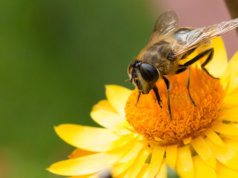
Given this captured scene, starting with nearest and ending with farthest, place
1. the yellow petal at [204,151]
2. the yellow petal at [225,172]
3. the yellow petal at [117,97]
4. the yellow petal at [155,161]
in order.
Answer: the yellow petal at [225,172]
the yellow petal at [204,151]
the yellow petal at [155,161]
the yellow petal at [117,97]

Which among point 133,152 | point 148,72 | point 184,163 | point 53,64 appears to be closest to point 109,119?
point 133,152

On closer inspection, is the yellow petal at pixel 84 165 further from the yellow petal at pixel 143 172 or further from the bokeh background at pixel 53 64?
the bokeh background at pixel 53 64

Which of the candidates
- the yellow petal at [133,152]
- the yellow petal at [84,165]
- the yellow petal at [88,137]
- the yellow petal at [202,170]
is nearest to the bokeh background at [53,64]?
the yellow petal at [88,137]

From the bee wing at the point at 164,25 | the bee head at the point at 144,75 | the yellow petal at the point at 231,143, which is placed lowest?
the yellow petal at the point at 231,143

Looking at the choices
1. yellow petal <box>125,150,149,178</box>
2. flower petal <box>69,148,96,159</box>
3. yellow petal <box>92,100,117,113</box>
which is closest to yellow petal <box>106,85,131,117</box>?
yellow petal <box>92,100,117,113</box>

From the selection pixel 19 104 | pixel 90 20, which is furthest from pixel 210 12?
pixel 19 104

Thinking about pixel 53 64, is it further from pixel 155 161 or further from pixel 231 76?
pixel 155 161

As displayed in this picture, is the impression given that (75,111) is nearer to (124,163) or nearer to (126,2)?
(126,2)

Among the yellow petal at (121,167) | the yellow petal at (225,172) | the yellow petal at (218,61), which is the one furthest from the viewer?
the yellow petal at (218,61)
